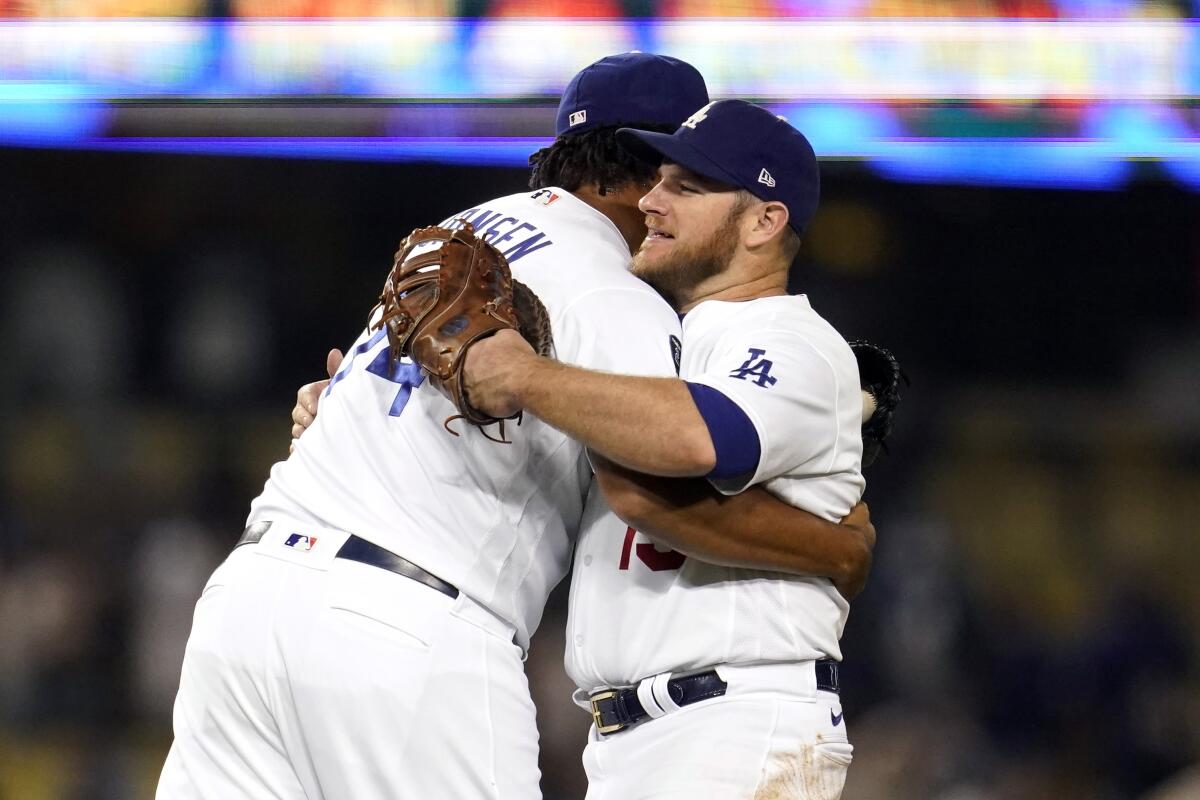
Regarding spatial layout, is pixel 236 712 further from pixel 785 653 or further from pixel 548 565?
pixel 785 653

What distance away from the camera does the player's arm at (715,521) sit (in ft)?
6.10

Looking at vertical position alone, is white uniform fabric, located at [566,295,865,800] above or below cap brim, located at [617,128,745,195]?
below

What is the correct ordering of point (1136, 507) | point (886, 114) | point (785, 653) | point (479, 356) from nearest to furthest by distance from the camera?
point (479, 356)
point (785, 653)
point (886, 114)
point (1136, 507)

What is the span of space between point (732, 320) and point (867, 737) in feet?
11.0

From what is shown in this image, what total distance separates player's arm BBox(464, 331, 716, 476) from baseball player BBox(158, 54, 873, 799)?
14cm

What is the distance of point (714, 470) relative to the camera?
1.81 metres

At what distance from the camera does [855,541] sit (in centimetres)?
206

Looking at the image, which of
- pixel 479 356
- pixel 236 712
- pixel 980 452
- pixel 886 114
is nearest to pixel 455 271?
A: pixel 479 356

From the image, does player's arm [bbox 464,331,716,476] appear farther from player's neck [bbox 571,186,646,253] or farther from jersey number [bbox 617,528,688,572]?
player's neck [bbox 571,186,646,253]

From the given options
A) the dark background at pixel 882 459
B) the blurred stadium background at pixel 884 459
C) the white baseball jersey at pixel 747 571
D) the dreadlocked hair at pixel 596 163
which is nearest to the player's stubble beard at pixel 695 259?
the white baseball jersey at pixel 747 571

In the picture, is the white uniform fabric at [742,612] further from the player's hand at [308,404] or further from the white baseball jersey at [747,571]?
the player's hand at [308,404]

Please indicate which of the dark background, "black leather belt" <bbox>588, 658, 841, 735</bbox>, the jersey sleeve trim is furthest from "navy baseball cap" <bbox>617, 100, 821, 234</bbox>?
the dark background

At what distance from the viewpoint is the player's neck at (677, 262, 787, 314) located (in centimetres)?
215

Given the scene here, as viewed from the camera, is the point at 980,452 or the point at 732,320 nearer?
the point at 732,320
